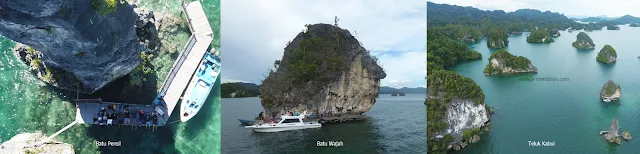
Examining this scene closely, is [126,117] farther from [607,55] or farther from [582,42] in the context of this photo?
[607,55]

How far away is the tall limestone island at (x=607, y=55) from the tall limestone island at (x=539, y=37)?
5.57 feet

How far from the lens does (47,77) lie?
12.0 m

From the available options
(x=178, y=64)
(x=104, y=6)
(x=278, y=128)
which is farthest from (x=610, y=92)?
(x=104, y=6)

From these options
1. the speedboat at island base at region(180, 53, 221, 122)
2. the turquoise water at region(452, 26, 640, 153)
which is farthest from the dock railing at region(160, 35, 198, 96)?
the turquoise water at region(452, 26, 640, 153)

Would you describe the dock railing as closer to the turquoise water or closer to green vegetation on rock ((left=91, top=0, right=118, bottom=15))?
green vegetation on rock ((left=91, top=0, right=118, bottom=15))

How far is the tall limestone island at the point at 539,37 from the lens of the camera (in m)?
14.8

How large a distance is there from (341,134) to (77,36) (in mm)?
8564

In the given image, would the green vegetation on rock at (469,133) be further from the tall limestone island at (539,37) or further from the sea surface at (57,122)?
the sea surface at (57,122)

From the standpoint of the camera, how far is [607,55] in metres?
14.6

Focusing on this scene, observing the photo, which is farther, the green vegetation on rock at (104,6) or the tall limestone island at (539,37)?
the tall limestone island at (539,37)

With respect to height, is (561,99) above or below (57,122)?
above

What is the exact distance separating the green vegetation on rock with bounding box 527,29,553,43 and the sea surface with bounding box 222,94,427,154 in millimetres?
4625

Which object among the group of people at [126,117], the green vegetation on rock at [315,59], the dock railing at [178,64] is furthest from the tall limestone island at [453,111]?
the group of people at [126,117]

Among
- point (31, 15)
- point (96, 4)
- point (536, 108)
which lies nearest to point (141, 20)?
point (96, 4)
